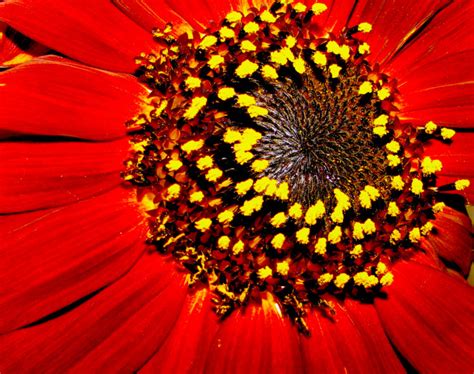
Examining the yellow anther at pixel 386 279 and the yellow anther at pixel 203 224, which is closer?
the yellow anther at pixel 203 224

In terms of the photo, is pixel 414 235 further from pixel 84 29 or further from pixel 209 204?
pixel 84 29

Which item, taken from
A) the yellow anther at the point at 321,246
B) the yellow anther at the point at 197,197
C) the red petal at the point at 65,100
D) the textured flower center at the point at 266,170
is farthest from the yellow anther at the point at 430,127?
the red petal at the point at 65,100

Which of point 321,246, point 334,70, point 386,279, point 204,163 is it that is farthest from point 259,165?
point 386,279

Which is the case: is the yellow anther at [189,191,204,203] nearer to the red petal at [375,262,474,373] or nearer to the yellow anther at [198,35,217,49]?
the yellow anther at [198,35,217,49]

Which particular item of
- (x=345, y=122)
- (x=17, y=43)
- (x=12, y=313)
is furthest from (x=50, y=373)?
(x=345, y=122)

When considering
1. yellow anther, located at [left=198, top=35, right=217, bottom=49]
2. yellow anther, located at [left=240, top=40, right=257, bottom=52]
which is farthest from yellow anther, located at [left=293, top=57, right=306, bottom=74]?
yellow anther, located at [left=198, top=35, right=217, bottom=49]

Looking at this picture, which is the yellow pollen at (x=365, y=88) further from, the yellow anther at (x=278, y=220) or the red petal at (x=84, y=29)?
the red petal at (x=84, y=29)
